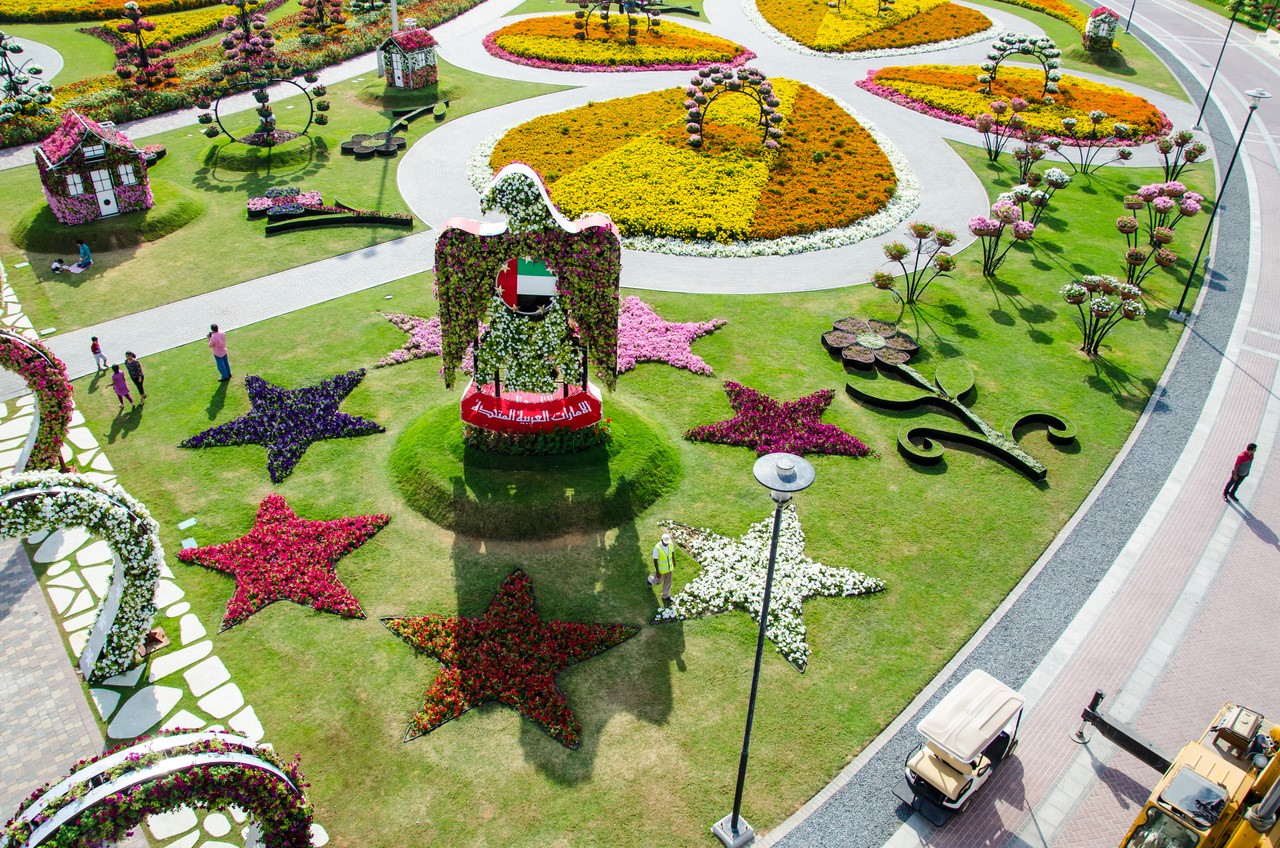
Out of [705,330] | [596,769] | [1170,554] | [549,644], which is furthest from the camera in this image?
[705,330]

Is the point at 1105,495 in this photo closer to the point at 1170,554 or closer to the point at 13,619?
the point at 1170,554

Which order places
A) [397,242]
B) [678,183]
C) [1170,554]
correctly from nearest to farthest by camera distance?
[1170,554] < [397,242] < [678,183]

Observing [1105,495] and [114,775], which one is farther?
[1105,495]

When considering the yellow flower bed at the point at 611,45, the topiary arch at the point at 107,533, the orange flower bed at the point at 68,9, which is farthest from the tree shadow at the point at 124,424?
the orange flower bed at the point at 68,9

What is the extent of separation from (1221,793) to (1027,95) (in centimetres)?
4199

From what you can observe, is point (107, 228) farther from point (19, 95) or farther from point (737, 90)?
→ point (737, 90)

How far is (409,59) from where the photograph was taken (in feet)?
144

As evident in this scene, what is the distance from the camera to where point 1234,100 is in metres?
50.1

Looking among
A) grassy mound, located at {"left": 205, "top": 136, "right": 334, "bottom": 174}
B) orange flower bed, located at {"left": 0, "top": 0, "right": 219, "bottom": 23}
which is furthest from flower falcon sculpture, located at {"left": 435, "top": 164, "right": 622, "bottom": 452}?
orange flower bed, located at {"left": 0, "top": 0, "right": 219, "bottom": 23}

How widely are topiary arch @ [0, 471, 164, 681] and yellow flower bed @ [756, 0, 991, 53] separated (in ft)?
159

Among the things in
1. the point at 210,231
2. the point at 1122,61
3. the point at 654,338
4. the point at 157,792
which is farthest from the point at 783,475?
the point at 1122,61

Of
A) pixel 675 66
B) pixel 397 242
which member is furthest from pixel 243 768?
pixel 675 66

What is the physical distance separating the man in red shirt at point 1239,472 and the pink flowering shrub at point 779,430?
8.71 meters

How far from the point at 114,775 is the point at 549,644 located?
24.6 feet
